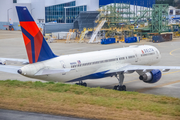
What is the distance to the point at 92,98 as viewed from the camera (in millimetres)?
18562

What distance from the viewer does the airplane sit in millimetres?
22781

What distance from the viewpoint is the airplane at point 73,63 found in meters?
22.8

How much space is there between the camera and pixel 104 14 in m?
87.1

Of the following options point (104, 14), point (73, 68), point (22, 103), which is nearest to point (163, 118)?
point (22, 103)

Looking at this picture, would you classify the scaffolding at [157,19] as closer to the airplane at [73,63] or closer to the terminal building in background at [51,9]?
the terminal building in background at [51,9]

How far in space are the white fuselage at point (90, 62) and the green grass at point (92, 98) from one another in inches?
62.1

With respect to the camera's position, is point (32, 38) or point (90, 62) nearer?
point (32, 38)

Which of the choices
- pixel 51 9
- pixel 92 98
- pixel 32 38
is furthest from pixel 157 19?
pixel 92 98

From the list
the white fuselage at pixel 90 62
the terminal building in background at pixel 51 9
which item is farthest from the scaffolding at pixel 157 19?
the white fuselage at pixel 90 62

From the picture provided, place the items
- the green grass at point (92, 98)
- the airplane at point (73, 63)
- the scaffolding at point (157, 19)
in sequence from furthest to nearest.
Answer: the scaffolding at point (157, 19)
the airplane at point (73, 63)
the green grass at point (92, 98)

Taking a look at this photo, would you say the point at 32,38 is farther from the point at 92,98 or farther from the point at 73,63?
the point at 92,98

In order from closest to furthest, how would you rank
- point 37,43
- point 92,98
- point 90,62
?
point 92,98
point 37,43
point 90,62

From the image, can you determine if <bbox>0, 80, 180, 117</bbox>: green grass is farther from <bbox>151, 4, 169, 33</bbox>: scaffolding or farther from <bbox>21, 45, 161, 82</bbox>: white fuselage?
<bbox>151, 4, 169, 33</bbox>: scaffolding

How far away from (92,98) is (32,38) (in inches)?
310
